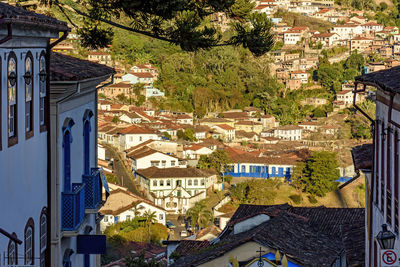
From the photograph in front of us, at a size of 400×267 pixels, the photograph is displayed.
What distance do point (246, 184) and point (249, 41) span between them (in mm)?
43747

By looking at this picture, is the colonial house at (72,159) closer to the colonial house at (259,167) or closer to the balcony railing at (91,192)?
the balcony railing at (91,192)

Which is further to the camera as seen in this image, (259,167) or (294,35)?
(294,35)

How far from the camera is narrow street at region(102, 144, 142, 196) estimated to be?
2170 inches

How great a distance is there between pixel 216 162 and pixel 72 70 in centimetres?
5113

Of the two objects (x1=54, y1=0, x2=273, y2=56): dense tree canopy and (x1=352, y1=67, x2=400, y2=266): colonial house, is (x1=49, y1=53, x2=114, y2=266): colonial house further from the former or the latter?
(x1=352, y1=67, x2=400, y2=266): colonial house

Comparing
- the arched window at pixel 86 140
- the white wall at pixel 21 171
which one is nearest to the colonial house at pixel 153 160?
the arched window at pixel 86 140

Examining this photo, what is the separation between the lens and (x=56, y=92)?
9211 millimetres

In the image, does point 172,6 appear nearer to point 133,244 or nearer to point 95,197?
point 95,197

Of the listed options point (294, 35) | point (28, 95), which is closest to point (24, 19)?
point (28, 95)

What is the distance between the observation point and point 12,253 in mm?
7410

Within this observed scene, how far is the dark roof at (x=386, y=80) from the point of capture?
764 cm

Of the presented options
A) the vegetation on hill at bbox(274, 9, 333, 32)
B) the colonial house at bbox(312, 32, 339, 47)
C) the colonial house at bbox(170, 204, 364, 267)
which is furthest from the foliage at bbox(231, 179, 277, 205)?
the vegetation on hill at bbox(274, 9, 333, 32)

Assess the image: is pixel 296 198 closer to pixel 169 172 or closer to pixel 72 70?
pixel 169 172

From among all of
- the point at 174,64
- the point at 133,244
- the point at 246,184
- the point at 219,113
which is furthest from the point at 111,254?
the point at 174,64
